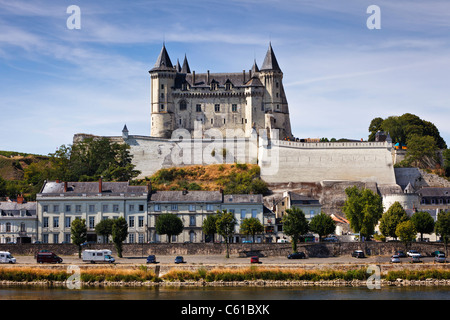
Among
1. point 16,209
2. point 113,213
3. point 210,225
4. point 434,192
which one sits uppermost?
point 434,192

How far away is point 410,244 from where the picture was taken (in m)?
60.2

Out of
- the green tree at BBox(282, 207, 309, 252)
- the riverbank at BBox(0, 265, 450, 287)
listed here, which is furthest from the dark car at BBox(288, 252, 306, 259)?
the riverbank at BBox(0, 265, 450, 287)

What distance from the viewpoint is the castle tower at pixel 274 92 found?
10312 centimetres

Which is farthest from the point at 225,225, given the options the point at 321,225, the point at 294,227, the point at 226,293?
the point at 226,293

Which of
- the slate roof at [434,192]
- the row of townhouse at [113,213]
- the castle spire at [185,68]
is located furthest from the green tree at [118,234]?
the castle spire at [185,68]

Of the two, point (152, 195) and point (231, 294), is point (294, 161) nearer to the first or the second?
point (152, 195)

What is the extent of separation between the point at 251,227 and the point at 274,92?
42.8 metres

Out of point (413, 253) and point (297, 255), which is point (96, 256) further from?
point (413, 253)

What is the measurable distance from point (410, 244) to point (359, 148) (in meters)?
33.0

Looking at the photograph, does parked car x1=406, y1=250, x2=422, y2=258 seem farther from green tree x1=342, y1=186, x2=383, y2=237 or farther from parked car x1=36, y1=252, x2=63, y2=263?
parked car x1=36, y1=252, x2=63, y2=263

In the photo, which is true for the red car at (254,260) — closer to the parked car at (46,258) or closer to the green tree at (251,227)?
the green tree at (251,227)

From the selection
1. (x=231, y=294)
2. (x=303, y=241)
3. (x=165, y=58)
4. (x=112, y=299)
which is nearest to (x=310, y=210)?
(x=303, y=241)

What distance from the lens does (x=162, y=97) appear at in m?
103

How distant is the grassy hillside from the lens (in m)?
86.1
